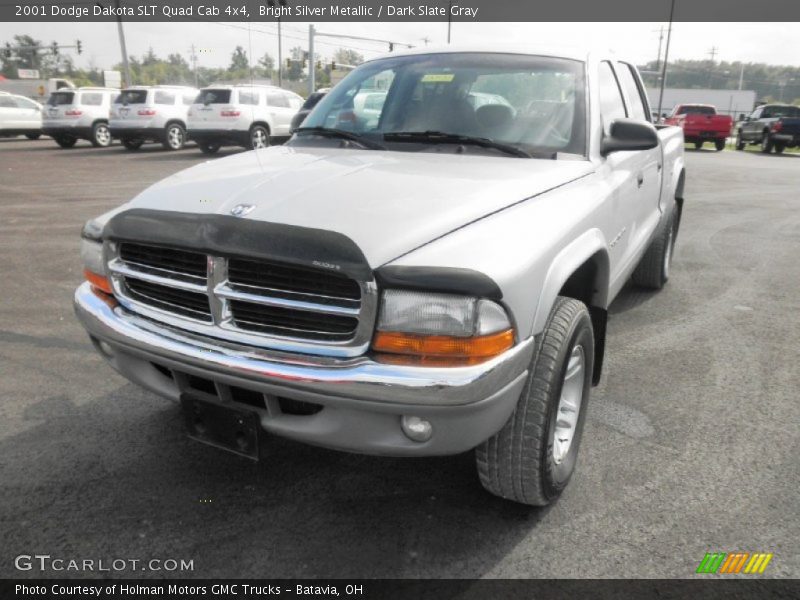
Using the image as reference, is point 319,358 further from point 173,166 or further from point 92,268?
point 173,166

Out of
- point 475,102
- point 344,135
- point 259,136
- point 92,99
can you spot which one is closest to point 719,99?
point 259,136

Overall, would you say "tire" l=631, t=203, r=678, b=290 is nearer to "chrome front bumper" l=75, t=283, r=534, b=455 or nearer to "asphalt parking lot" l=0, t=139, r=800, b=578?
Answer: "asphalt parking lot" l=0, t=139, r=800, b=578

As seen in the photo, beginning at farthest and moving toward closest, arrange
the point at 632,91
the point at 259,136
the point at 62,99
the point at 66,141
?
the point at 66,141 → the point at 62,99 → the point at 259,136 → the point at 632,91

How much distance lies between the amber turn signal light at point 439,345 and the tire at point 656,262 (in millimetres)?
3597

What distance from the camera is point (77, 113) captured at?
63.4ft

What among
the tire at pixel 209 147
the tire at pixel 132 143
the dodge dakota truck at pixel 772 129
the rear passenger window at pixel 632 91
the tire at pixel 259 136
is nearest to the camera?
the rear passenger window at pixel 632 91

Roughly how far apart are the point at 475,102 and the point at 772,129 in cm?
2375

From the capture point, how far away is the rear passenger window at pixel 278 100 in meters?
17.5

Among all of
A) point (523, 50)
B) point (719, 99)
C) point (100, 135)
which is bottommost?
point (100, 135)

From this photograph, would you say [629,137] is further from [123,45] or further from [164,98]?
[123,45]

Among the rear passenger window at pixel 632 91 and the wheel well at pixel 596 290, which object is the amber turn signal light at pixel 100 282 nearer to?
the wheel well at pixel 596 290

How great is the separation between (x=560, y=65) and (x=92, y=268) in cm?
242

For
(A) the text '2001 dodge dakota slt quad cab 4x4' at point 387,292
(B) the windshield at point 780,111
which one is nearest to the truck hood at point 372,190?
(A) the text '2001 dodge dakota slt quad cab 4x4' at point 387,292

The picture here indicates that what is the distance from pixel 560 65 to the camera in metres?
3.33
